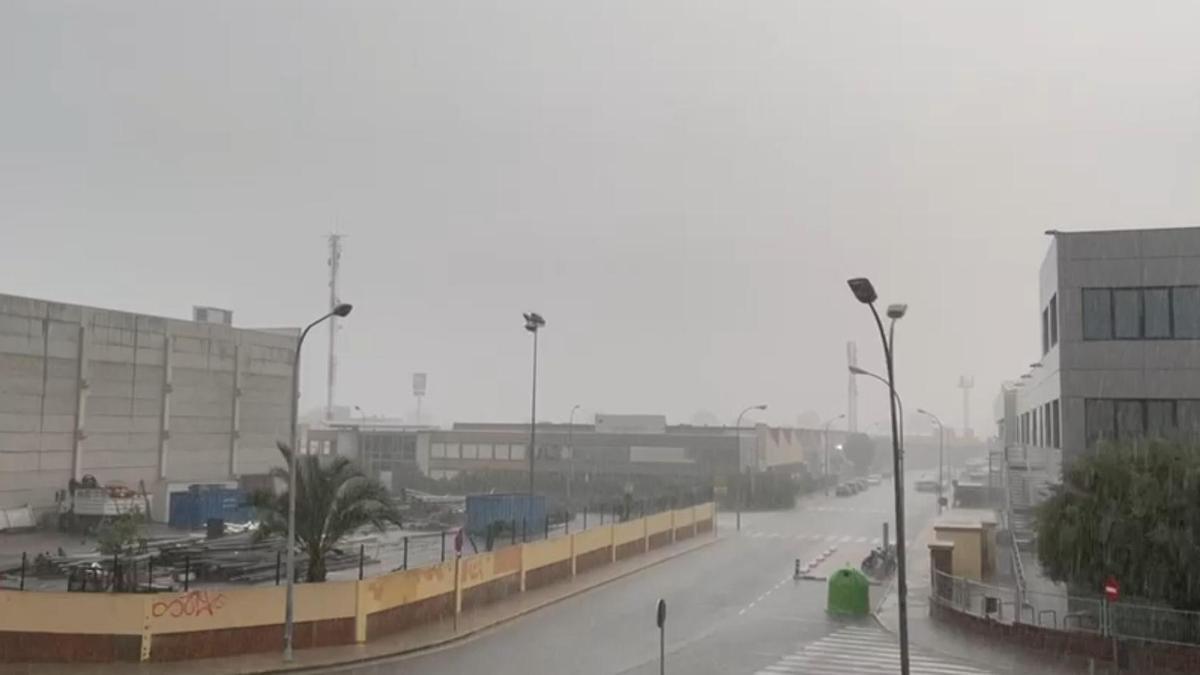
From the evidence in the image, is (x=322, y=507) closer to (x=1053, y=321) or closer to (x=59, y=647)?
(x=59, y=647)

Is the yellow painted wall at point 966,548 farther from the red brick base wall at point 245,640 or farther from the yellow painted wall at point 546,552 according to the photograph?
the red brick base wall at point 245,640

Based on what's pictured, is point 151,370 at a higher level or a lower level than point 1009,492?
higher

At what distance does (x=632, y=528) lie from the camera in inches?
1663

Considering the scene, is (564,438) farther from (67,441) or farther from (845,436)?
(845,436)

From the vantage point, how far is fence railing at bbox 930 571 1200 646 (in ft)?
72.3

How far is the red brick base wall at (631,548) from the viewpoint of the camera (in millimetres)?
40531

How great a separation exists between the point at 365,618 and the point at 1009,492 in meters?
29.0

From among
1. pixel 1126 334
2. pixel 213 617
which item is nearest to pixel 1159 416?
pixel 1126 334

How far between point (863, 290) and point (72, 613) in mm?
16539

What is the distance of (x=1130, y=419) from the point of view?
102ft

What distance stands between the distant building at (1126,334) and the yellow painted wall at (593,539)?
16.5 m

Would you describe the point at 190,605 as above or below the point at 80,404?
below

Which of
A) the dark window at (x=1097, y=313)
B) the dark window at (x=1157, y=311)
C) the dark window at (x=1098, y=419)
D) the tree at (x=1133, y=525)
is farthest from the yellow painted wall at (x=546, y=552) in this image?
the dark window at (x=1157, y=311)

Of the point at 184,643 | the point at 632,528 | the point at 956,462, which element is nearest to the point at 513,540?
the point at 632,528
